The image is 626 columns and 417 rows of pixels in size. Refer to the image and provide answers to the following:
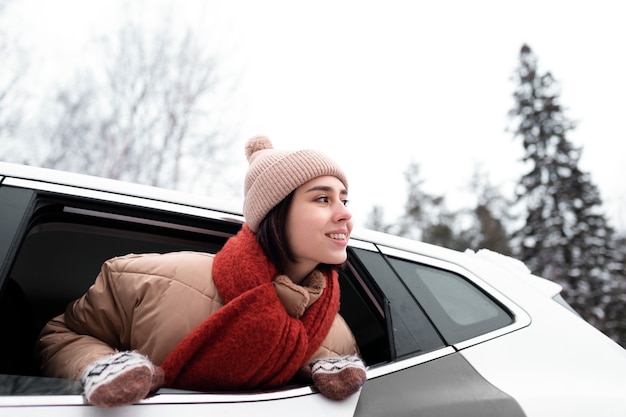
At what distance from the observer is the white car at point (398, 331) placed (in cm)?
110

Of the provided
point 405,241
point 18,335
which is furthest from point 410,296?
point 18,335

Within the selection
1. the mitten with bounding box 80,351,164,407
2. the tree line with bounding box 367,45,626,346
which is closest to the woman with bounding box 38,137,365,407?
the mitten with bounding box 80,351,164,407

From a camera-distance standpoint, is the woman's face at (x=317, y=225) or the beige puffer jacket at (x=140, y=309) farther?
the woman's face at (x=317, y=225)

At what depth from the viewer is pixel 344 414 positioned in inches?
43.8

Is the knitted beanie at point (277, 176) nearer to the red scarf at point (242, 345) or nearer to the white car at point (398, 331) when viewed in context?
the white car at point (398, 331)

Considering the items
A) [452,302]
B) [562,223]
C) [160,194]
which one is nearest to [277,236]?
[160,194]

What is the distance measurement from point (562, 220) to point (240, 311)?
16845 millimetres

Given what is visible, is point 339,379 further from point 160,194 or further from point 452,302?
point 160,194

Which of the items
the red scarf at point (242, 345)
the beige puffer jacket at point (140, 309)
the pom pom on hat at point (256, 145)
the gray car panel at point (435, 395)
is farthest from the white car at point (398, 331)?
the pom pom on hat at point (256, 145)

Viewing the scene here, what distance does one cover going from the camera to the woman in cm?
118

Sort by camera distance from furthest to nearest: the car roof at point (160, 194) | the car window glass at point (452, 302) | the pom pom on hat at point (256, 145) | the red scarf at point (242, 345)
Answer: the pom pom on hat at point (256, 145) < the car window glass at point (452, 302) < the car roof at point (160, 194) < the red scarf at point (242, 345)

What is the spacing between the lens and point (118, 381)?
0.96 m

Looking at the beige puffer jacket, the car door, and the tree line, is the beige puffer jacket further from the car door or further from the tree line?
the tree line

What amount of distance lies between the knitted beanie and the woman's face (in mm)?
43
